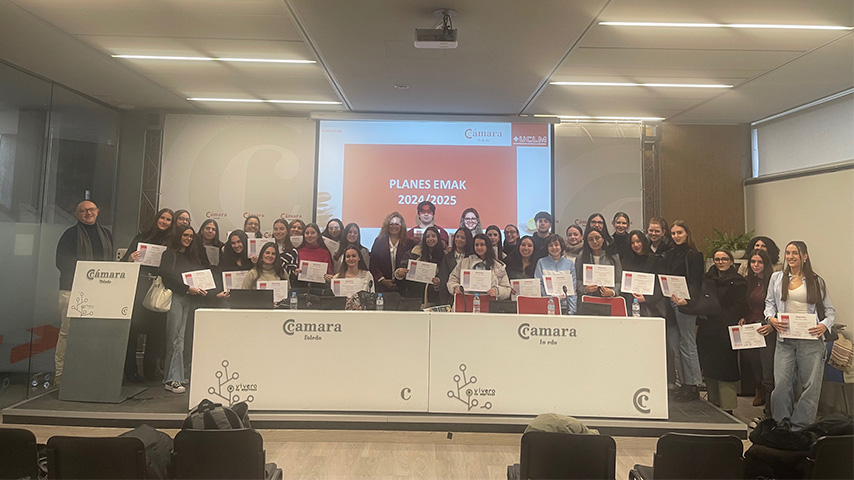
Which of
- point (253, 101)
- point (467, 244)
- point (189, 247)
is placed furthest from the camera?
point (253, 101)

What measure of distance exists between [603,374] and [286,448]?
2447 millimetres

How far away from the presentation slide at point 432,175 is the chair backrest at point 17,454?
465 centimetres

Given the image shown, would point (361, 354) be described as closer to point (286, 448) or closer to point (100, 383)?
point (286, 448)

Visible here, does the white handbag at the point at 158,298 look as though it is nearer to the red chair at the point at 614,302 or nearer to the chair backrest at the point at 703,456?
the red chair at the point at 614,302

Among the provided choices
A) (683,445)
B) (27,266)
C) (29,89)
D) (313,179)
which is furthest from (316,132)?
(683,445)

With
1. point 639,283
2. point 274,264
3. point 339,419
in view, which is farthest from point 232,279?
point 639,283

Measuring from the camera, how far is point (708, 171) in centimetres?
689

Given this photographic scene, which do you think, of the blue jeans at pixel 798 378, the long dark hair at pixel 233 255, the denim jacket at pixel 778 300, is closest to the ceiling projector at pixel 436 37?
the long dark hair at pixel 233 255

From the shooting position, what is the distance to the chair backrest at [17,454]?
212 cm

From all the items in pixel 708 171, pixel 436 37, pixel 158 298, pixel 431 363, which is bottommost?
pixel 431 363

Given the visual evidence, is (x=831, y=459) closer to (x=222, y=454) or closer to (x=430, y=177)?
(x=222, y=454)

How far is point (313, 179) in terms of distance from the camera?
6.69m

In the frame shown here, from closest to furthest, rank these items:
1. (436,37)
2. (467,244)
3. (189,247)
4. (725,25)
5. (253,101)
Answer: (436,37) → (725,25) → (189,247) → (467,244) → (253,101)

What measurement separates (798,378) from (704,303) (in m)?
0.89
